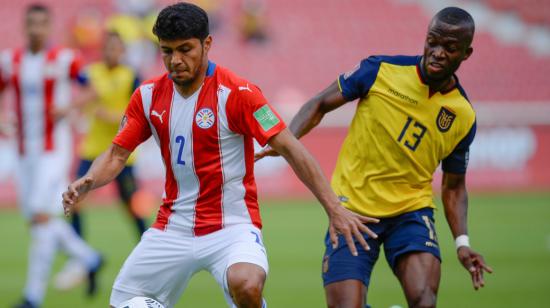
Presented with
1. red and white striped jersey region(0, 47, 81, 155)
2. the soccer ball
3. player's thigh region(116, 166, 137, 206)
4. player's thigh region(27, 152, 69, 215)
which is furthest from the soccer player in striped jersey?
player's thigh region(116, 166, 137, 206)

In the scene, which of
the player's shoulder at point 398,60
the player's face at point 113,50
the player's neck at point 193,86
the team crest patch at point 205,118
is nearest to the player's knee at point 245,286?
the team crest patch at point 205,118

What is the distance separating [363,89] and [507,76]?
60.7ft

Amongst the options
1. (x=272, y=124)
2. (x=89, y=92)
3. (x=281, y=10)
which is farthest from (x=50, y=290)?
(x=281, y=10)

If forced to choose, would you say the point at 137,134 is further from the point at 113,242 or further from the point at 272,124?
the point at 113,242

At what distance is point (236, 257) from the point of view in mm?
5648

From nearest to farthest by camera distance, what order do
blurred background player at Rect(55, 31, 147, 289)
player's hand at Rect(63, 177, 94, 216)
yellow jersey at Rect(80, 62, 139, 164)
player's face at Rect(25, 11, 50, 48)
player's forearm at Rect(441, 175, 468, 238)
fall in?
1. player's hand at Rect(63, 177, 94, 216)
2. player's forearm at Rect(441, 175, 468, 238)
3. player's face at Rect(25, 11, 50, 48)
4. blurred background player at Rect(55, 31, 147, 289)
5. yellow jersey at Rect(80, 62, 139, 164)

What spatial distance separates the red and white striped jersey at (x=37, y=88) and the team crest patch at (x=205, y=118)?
4.37 meters

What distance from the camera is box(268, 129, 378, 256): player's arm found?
5266 mm

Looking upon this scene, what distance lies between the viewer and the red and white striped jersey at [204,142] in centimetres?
574

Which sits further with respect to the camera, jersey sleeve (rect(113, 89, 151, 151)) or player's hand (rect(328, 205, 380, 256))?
jersey sleeve (rect(113, 89, 151, 151))

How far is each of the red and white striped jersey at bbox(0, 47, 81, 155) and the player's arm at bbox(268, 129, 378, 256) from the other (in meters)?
4.81

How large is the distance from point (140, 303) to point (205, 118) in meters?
1.21

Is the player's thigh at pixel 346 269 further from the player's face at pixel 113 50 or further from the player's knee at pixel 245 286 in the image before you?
the player's face at pixel 113 50

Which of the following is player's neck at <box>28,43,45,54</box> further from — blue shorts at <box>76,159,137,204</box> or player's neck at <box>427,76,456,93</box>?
player's neck at <box>427,76,456,93</box>
